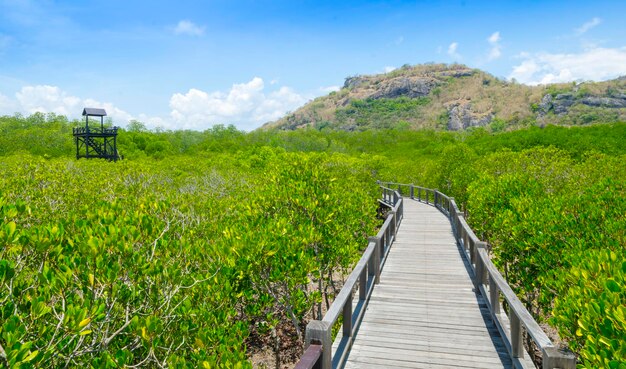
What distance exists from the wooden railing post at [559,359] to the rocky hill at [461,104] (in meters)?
101

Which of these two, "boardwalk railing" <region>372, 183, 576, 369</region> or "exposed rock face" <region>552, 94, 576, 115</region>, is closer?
"boardwalk railing" <region>372, 183, 576, 369</region>

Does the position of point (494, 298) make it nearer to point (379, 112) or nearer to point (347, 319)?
point (347, 319)

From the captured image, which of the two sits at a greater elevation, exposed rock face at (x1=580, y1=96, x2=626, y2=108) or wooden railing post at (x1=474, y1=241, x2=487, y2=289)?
exposed rock face at (x1=580, y1=96, x2=626, y2=108)

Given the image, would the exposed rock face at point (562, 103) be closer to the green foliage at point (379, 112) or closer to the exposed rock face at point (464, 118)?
the exposed rock face at point (464, 118)

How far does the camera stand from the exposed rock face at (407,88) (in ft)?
576

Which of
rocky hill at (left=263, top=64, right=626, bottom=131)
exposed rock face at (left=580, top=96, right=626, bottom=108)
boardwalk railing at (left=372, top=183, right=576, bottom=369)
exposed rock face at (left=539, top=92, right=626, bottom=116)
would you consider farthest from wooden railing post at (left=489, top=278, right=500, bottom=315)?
exposed rock face at (left=580, top=96, right=626, bottom=108)

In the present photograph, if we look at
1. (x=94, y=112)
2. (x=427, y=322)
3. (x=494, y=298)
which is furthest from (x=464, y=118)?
(x=427, y=322)

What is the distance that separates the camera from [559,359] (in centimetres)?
347

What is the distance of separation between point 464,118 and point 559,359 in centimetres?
14025

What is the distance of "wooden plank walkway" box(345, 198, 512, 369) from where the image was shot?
523 cm

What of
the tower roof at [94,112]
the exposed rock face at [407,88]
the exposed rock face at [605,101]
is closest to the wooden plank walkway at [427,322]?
the tower roof at [94,112]

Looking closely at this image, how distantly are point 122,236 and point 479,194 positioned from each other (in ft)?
36.1

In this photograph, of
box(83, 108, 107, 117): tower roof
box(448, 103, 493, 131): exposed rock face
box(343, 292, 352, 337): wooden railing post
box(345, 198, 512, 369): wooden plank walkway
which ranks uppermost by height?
box(448, 103, 493, 131): exposed rock face

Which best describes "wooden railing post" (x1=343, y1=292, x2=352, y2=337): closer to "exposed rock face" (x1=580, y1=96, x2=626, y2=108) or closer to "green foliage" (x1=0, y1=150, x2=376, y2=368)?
"green foliage" (x1=0, y1=150, x2=376, y2=368)
